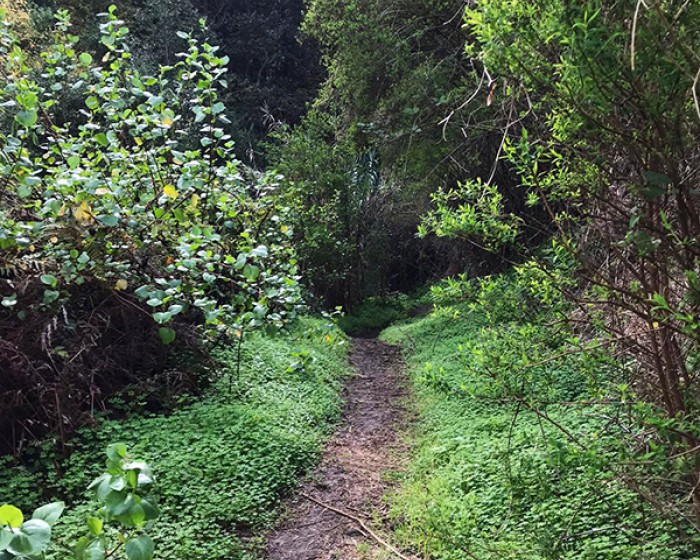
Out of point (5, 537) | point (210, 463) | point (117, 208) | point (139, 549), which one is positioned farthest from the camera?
point (117, 208)

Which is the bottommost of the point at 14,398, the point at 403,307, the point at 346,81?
the point at 403,307

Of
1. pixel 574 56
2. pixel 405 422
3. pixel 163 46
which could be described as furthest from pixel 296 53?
pixel 574 56

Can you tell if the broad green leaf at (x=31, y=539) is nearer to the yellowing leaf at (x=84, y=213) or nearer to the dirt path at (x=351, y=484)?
the dirt path at (x=351, y=484)

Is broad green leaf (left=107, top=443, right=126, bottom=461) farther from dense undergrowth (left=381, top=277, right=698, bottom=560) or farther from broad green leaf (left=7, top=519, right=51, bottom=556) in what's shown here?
dense undergrowth (left=381, top=277, right=698, bottom=560)

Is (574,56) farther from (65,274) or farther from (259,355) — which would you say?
(259,355)

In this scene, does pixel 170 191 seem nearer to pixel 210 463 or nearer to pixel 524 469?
pixel 210 463

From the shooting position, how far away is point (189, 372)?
5.45 metres

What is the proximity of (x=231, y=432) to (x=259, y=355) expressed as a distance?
1.97m

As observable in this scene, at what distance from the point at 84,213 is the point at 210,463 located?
7.81ft

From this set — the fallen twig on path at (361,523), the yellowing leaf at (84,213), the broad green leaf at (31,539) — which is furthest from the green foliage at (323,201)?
the broad green leaf at (31,539)

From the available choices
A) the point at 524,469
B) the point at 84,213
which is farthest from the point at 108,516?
the point at 84,213

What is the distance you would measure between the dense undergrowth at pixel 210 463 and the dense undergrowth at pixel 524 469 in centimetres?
111

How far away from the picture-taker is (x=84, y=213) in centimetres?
446

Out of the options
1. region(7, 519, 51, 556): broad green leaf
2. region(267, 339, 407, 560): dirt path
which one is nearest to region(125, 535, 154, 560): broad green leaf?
region(7, 519, 51, 556): broad green leaf
